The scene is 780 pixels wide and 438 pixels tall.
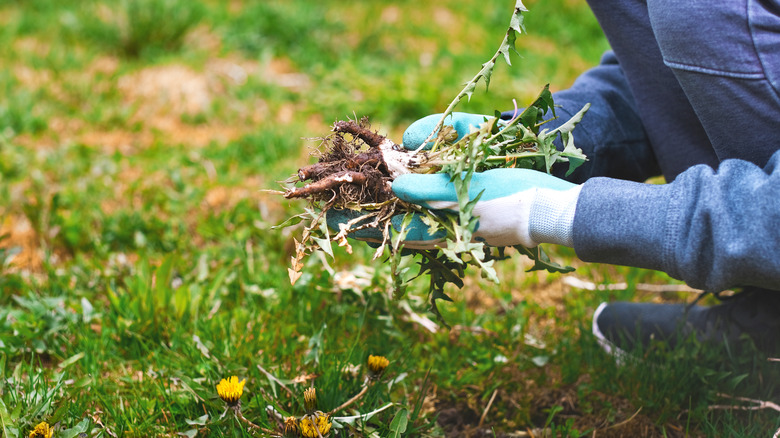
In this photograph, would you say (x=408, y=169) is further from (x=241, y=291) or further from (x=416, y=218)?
(x=241, y=291)

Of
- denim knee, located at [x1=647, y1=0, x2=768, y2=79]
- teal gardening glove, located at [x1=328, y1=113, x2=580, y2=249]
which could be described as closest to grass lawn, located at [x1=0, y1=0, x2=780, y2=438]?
teal gardening glove, located at [x1=328, y1=113, x2=580, y2=249]

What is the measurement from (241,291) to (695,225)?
1421 mm

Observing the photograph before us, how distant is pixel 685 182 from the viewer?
4.16 ft

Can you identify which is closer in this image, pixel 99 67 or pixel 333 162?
pixel 333 162

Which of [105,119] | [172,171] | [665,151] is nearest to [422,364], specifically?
[665,151]

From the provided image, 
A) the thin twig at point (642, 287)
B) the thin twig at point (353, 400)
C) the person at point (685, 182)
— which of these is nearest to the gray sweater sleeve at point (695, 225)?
the person at point (685, 182)

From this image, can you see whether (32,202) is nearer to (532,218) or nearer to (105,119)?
(105,119)

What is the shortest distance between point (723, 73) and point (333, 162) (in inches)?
33.5

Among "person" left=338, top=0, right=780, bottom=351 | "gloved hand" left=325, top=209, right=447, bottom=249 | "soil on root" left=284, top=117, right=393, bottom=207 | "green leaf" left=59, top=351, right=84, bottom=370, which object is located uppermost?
"person" left=338, top=0, right=780, bottom=351

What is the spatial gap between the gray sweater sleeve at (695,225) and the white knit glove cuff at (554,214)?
0.7 inches

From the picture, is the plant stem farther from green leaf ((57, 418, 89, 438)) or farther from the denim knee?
green leaf ((57, 418, 89, 438))

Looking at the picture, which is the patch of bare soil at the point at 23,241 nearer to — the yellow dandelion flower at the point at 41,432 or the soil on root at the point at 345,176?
the yellow dandelion flower at the point at 41,432

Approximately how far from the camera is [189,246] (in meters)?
2.43

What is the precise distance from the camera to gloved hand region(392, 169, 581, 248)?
4.32 feet
